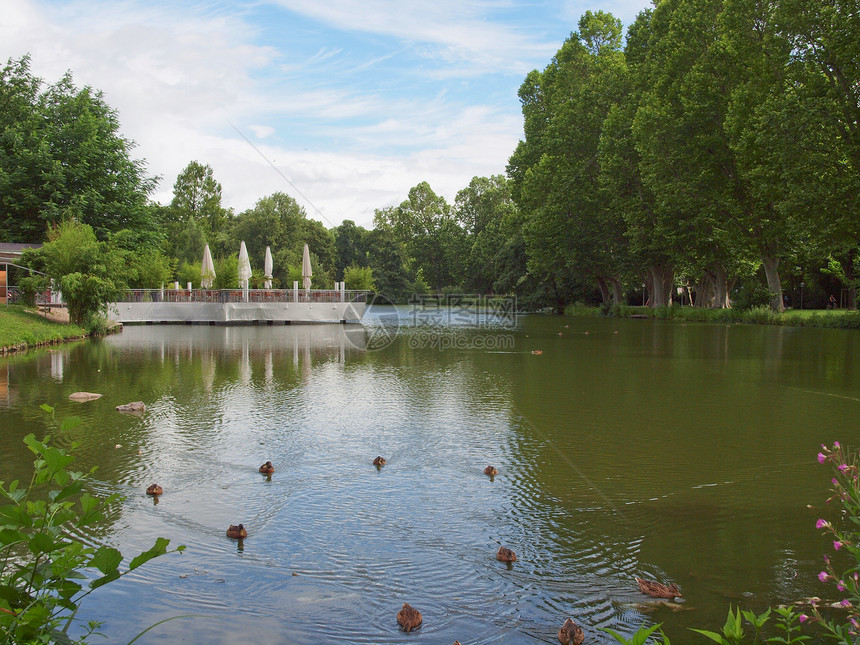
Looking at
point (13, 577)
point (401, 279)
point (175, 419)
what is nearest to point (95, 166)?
point (175, 419)

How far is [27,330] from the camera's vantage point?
890 inches

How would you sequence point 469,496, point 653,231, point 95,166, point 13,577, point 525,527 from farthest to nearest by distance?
1. point 653,231
2. point 95,166
3. point 469,496
4. point 525,527
5. point 13,577

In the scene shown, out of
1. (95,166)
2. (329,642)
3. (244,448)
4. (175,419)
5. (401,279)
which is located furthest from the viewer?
(401,279)

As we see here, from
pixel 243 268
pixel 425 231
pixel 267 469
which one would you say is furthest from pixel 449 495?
pixel 425 231

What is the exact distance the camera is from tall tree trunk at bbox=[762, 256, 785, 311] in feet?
117

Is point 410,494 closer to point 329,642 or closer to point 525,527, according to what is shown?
point 525,527

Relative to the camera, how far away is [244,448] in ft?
27.8

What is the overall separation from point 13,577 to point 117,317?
121ft

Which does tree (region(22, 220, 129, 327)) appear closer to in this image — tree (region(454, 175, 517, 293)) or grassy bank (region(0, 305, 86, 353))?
grassy bank (region(0, 305, 86, 353))

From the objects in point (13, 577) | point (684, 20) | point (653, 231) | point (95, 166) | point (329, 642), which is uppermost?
point (684, 20)

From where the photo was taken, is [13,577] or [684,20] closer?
[13,577]

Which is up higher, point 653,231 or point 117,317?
point 653,231

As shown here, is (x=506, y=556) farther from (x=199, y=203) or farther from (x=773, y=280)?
(x=199, y=203)

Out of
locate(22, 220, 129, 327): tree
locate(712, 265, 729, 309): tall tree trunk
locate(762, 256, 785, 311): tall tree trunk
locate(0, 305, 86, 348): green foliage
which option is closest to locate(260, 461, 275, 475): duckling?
locate(0, 305, 86, 348): green foliage
